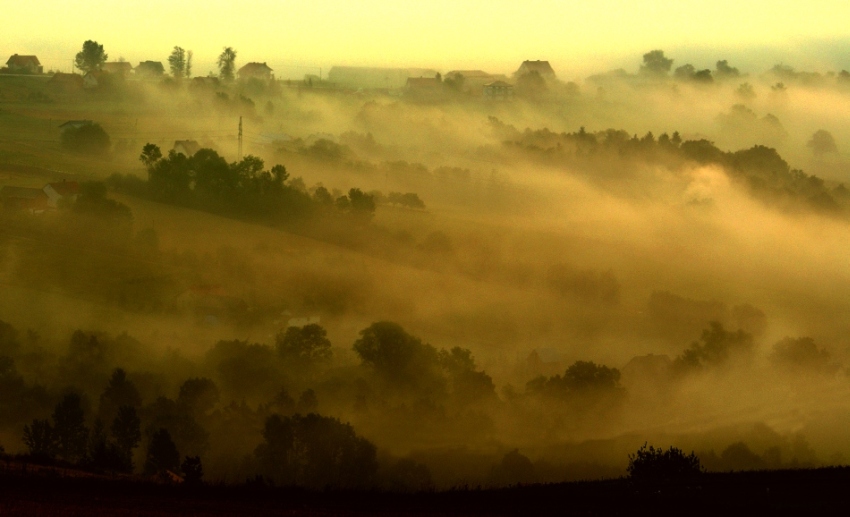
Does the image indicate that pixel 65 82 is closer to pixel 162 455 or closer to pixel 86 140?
pixel 86 140

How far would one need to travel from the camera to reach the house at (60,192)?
41.9m

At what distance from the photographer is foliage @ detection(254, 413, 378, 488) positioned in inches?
1005

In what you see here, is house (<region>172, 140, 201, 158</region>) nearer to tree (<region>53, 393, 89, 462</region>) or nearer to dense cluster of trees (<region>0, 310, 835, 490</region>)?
dense cluster of trees (<region>0, 310, 835, 490</region>)

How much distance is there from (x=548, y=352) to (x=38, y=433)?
18.0 m

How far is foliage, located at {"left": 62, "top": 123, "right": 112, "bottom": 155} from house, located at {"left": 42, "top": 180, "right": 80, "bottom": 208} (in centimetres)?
693

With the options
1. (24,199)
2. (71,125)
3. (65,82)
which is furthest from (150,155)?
(65,82)

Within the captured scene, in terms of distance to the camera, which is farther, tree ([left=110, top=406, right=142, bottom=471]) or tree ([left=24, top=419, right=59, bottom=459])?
tree ([left=110, top=406, right=142, bottom=471])

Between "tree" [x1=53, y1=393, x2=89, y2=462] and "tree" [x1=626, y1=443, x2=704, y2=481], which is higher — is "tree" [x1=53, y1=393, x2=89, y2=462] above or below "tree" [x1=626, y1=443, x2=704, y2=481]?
above

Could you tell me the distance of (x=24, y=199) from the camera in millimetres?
41812

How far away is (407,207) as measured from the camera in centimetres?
5231

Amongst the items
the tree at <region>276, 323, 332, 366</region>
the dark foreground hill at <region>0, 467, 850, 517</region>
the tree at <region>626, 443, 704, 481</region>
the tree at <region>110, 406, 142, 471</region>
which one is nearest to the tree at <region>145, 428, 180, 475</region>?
the tree at <region>110, 406, 142, 471</region>

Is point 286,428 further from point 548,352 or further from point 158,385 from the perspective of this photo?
point 548,352

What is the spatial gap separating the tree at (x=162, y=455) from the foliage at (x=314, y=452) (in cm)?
241

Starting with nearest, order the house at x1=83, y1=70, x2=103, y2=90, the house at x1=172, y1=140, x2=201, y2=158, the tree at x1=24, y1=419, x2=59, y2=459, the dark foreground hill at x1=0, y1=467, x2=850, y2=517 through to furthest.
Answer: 1. the dark foreground hill at x1=0, y1=467, x2=850, y2=517
2. the tree at x1=24, y1=419, x2=59, y2=459
3. the house at x1=172, y1=140, x2=201, y2=158
4. the house at x1=83, y1=70, x2=103, y2=90
